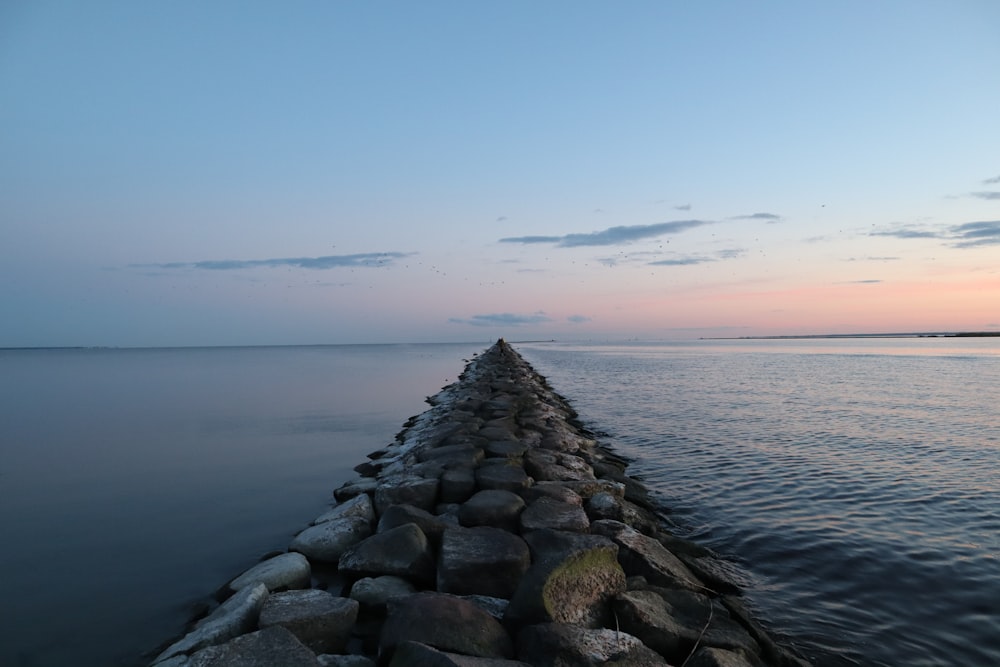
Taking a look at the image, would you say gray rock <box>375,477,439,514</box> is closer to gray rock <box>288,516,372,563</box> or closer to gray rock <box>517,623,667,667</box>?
gray rock <box>288,516,372,563</box>

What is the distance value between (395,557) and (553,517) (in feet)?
5.24

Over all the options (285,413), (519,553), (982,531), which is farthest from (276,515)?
(285,413)

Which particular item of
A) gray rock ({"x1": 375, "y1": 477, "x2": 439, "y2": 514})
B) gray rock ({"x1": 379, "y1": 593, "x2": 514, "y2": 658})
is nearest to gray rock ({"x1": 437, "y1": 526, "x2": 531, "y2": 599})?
gray rock ({"x1": 379, "y1": 593, "x2": 514, "y2": 658})

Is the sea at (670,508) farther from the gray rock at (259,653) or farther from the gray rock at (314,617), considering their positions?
the gray rock at (259,653)

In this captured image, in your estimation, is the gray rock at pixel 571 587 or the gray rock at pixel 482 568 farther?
the gray rock at pixel 482 568

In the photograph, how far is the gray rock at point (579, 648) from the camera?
2988 mm

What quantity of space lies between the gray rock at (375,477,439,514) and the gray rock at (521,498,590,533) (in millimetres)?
1378

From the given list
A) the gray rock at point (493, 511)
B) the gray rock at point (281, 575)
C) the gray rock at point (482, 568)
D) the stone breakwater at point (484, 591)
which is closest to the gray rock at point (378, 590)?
the stone breakwater at point (484, 591)

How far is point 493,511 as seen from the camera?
5.60 meters

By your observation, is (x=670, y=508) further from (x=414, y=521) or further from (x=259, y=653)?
(x=259, y=653)

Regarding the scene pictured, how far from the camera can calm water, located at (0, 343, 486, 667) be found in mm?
4602

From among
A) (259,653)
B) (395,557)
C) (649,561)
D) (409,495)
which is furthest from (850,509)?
(259,653)

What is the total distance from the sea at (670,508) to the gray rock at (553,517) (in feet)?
5.47

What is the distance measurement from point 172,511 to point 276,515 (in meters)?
1.56
